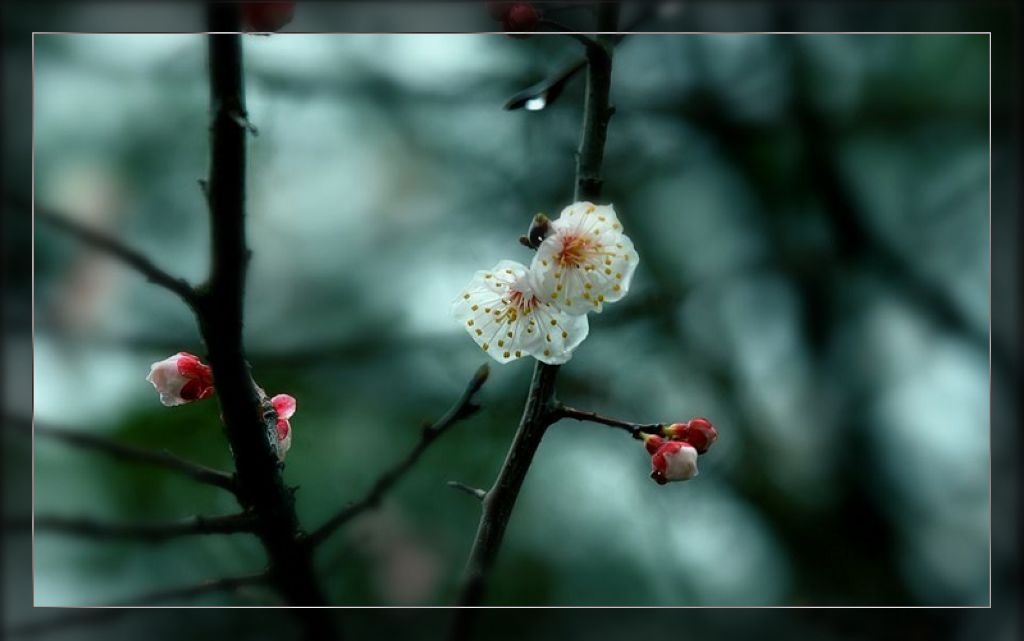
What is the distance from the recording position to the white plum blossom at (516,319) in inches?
37.5

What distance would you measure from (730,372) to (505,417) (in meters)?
0.38

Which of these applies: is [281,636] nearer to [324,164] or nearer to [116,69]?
[324,164]

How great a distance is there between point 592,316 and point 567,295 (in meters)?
0.20

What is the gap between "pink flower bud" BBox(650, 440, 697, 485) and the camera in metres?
0.97

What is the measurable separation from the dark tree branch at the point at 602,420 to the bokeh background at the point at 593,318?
0.13 m

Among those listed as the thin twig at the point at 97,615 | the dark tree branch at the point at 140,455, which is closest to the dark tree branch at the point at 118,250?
the dark tree branch at the point at 140,455

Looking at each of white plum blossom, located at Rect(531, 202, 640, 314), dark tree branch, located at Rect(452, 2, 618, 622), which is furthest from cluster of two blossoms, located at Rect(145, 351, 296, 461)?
white plum blossom, located at Rect(531, 202, 640, 314)

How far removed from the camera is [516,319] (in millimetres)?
988

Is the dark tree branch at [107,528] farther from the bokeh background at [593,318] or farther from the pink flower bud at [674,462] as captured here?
the pink flower bud at [674,462]

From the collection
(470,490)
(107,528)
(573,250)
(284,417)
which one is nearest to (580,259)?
(573,250)

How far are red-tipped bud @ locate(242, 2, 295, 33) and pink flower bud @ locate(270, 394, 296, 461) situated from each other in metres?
0.43

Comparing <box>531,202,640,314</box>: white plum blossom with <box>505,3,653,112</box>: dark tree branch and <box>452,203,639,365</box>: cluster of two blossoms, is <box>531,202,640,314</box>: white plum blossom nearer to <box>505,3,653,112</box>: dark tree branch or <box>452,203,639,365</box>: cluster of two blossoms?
<box>452,203,639,365</box>: cluster of two blossoms

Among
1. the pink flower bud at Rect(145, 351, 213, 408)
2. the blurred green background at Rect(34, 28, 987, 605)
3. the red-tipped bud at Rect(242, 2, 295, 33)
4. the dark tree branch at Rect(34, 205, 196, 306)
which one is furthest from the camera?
the blurred green background at Rect(34, 28, 987, 605)

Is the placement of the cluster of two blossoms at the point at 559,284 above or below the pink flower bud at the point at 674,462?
above
